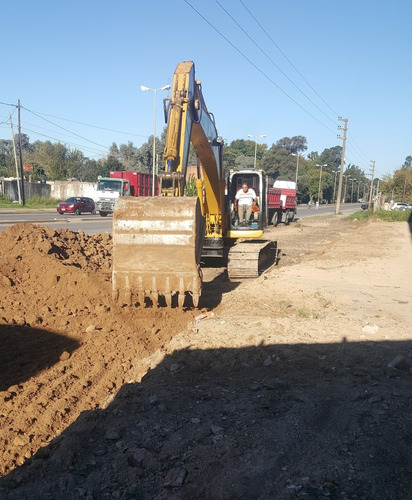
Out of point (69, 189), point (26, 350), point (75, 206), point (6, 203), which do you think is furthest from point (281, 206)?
point (26, 350)

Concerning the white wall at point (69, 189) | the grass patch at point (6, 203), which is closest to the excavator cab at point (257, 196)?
the grass patch at point (6, 203)

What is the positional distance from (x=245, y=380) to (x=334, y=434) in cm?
140

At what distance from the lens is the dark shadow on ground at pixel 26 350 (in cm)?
567

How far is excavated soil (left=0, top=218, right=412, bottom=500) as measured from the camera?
3.33 m

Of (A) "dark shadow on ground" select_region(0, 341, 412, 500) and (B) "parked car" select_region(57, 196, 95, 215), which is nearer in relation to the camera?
(A) "dark shadow on ground" select_region(0, 341, 412, 500)

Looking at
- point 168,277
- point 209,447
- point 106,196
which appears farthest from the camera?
point 106,196

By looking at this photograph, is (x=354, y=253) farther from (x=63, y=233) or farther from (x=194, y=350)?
(x=194, y=350)

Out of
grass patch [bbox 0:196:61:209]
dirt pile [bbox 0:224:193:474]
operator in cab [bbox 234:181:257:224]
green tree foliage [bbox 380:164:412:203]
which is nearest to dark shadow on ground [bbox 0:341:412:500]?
dirt pile [bbox 0:224:193:474]

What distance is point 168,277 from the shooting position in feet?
23.0

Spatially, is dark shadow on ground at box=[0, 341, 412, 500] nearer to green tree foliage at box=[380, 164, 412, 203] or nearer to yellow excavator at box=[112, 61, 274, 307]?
yellow excavator at box=[112, 61, 274, 307]

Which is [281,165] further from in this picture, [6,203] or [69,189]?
[6,203]

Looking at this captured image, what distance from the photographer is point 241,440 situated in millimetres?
3777

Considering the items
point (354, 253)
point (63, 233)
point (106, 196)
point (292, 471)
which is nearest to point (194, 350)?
point (292, 471)

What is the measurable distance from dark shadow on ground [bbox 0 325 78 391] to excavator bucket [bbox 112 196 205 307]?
1071 mm
